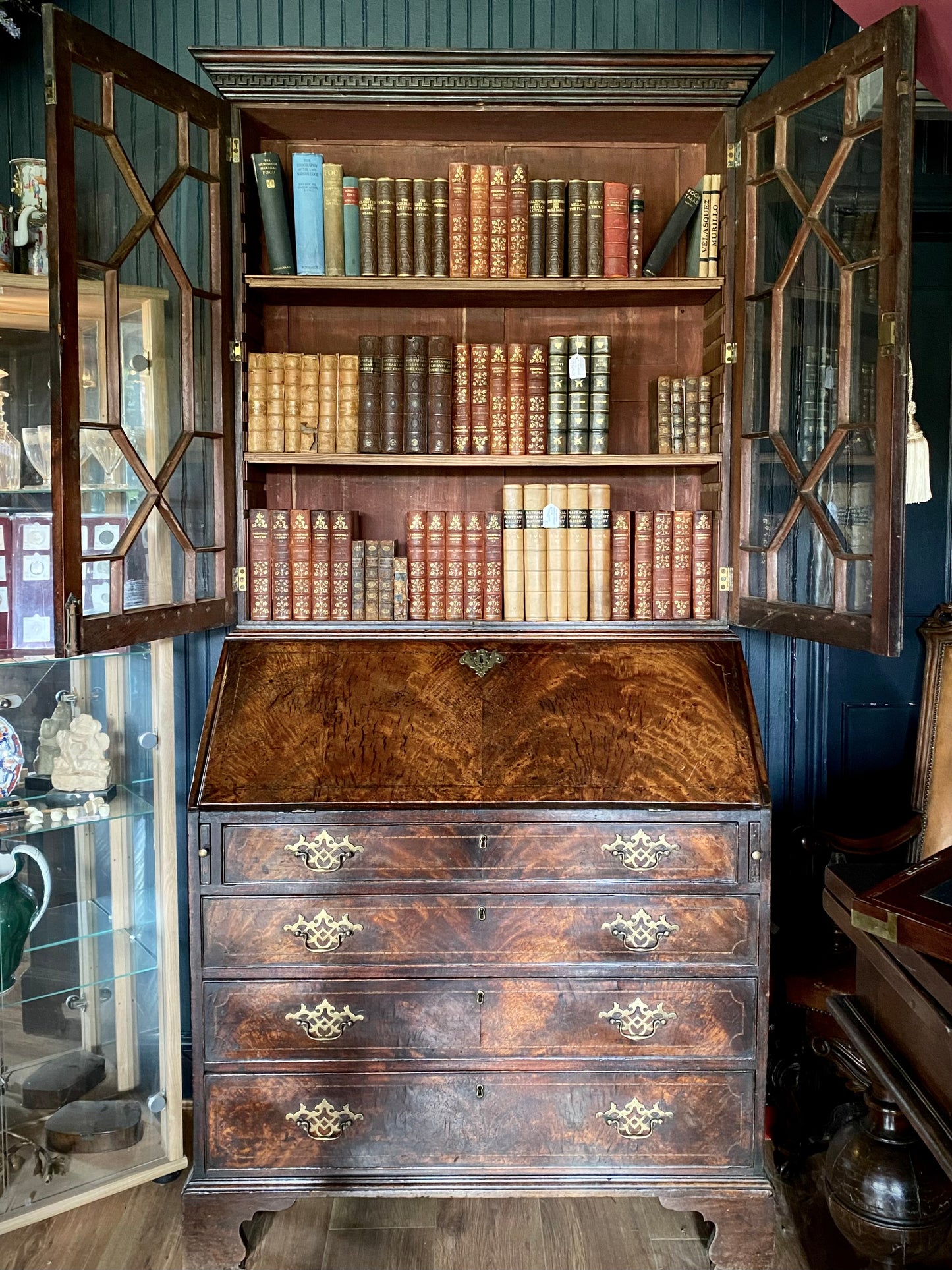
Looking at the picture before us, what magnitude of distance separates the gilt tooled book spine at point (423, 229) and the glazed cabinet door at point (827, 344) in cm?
69

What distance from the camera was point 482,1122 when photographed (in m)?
2.14

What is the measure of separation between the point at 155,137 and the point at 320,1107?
6.54 ft

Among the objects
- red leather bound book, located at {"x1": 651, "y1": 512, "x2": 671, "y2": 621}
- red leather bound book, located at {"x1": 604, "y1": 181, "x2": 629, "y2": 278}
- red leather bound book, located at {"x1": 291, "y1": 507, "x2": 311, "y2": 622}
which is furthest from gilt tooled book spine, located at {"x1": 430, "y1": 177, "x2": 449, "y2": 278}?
red leather bound book, located at {"x1": 651, "y1": 512, "x2": 671, "y2": 621}

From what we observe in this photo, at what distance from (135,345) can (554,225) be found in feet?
3.19

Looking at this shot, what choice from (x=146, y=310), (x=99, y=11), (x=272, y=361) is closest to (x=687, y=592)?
(x=272, y=361)

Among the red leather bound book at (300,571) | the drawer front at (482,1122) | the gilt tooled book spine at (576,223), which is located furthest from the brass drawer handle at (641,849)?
the gilt tooled book spine at (576,223)

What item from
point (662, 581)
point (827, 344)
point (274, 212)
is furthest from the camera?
point (662, 581)

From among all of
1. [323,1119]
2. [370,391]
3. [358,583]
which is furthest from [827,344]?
[323,1119]

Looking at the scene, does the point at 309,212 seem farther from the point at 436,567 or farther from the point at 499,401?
the point at 436,567

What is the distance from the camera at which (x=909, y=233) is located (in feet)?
5.94

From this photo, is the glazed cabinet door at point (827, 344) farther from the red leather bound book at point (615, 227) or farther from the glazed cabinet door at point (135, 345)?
the glazed cabinet door at point (135, 345)

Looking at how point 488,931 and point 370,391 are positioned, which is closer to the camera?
point 488,931

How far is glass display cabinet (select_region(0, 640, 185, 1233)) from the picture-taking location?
2.28 meters

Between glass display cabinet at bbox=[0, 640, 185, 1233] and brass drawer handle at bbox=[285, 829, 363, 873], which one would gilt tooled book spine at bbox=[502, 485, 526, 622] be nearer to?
brass drawer handle at bbox=[285, 829, 363, 873]
